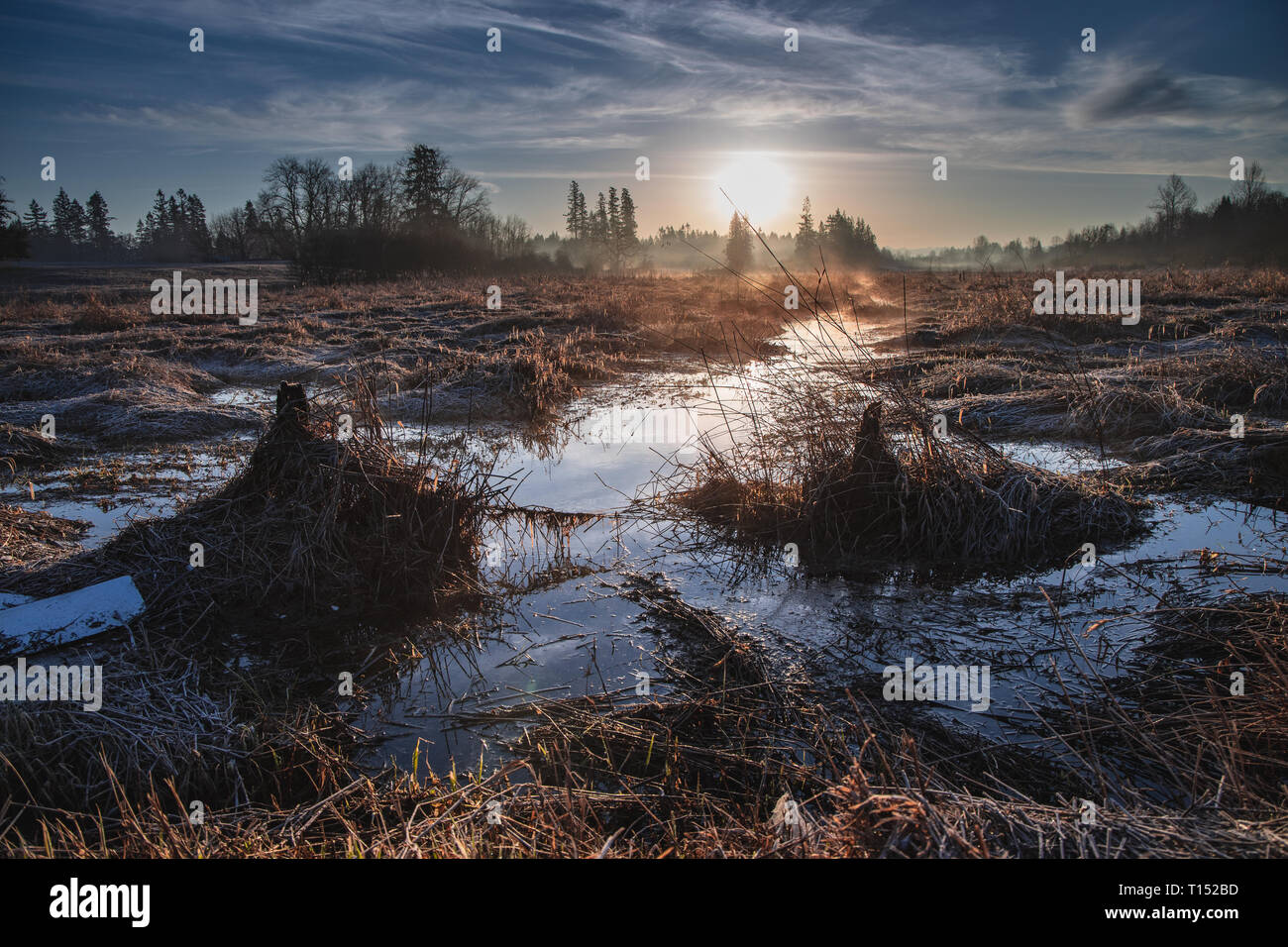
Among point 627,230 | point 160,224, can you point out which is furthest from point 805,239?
point 160,224

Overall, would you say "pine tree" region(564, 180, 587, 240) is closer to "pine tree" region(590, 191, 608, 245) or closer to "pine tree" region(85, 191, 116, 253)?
"pine tree" region(590, 191, 608, 245)

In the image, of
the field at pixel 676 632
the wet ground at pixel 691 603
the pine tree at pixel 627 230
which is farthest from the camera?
the pine tree at pixel 627 230

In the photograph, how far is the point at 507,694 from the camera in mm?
3254

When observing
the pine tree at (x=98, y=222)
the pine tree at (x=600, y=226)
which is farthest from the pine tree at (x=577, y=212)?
the pine tree at (x=98, y=222)

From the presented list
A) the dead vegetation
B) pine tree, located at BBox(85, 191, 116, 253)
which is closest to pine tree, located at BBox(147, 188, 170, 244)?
pine tree, located at BBox(85, 191, 116, 253)

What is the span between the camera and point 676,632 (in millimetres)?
3812

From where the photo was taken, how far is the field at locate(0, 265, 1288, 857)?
7.57ft

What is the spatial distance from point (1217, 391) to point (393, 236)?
41.5 metres

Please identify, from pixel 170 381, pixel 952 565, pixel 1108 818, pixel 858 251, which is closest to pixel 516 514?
pixel 952 565

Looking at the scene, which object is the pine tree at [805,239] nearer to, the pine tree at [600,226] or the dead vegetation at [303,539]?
the pine tree at [600,226]

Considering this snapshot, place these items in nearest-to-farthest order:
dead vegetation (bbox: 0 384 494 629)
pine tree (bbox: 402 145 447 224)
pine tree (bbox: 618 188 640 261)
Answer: dead vegetation (bbox: 0 384 494 629) → pine tree (bbox: 402 145 447 224) → pine tree (bbox: 618 188 640 261)

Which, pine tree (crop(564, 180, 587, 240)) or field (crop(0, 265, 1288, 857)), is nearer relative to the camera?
field (crop(0, 265, 1288, 857))

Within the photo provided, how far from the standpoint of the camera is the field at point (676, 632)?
2309 mm

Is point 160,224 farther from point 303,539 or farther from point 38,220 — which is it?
point 303,539
